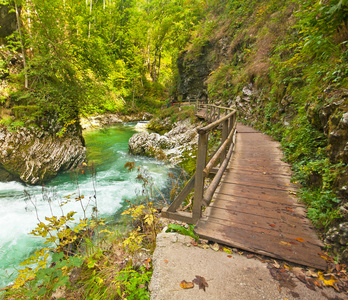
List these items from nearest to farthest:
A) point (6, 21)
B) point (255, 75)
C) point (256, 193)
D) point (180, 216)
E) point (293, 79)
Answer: point (180, 216), point (256, 193), point (293, 79), point (6, 21), point (255, 75)

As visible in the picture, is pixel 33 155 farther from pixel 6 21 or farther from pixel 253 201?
pixel 253 201

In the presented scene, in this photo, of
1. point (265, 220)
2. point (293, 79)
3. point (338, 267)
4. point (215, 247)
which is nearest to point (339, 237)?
point (338, 267)

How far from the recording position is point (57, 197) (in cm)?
637

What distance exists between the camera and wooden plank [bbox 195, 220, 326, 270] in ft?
6.64

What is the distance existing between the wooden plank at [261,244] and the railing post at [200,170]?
20 centimetres

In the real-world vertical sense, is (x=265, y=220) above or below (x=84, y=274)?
above

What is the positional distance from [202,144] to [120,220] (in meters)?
4.30

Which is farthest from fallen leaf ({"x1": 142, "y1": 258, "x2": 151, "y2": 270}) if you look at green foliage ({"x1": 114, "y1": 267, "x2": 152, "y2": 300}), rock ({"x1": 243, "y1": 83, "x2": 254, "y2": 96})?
rock ({"x1": 243, "y1": 83, "x2": 254, "y2": 96})

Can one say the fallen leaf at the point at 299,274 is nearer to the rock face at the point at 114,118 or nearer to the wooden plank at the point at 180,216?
the wooden plank at the point at 180,216

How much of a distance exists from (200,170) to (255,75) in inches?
429

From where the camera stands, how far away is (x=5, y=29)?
24.5 ft

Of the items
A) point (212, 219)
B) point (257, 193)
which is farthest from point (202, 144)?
point (257, 193)

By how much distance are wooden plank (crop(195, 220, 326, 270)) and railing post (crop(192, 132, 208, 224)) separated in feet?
0.67

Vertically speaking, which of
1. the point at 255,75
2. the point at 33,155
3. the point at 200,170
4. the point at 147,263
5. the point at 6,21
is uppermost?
the point at 6,21
